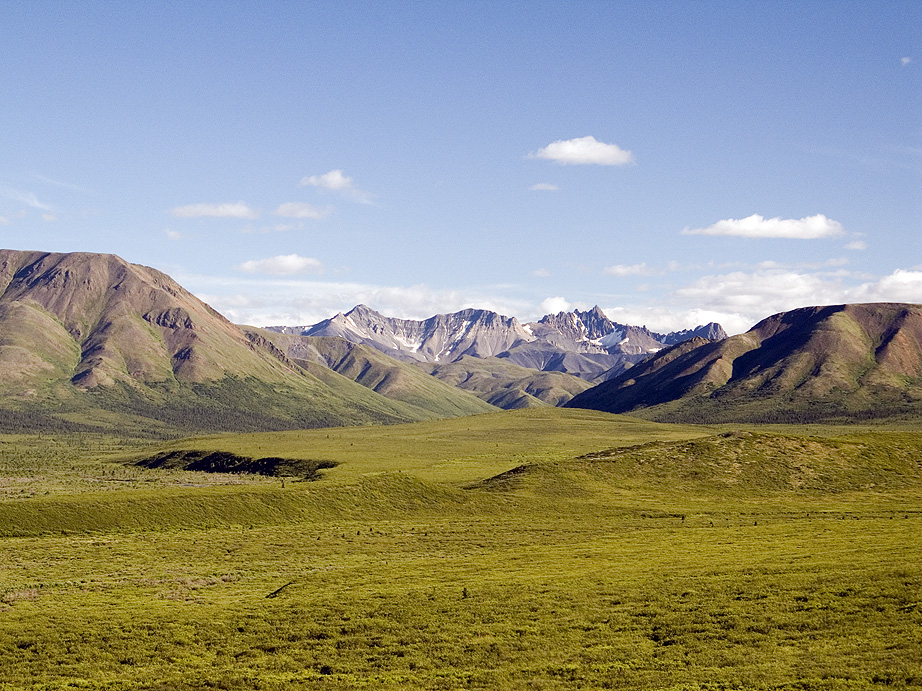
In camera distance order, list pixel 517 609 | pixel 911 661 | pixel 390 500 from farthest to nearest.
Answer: pixel 390 500, pixel 517 609, pixel 911 661

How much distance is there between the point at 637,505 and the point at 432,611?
228ft

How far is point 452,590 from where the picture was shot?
6150cm

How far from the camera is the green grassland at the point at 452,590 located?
44562 millimetres

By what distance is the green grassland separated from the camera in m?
44.6

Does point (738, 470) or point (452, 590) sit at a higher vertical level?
point (738, 470)

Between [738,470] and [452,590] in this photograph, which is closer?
[452,590]

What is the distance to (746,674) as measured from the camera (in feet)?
135

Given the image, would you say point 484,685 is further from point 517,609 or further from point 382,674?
point 517,609

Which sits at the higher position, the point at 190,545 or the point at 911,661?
the point at 911,661

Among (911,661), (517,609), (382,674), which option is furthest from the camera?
(517,609)

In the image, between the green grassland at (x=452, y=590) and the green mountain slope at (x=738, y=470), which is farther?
the green mountain slope at (x=738, y=470)

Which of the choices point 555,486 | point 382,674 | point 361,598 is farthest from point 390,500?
point 382,674

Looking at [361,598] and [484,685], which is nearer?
[484,685]

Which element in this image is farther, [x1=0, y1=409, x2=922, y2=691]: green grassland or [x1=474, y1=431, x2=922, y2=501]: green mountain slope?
[x1=474, y1=431, x2=922, y2=501]: green mountain slope
